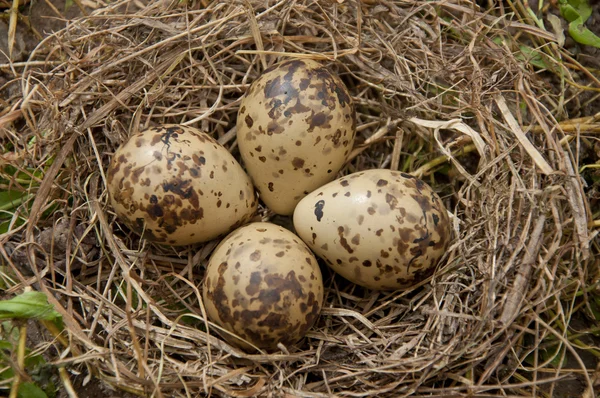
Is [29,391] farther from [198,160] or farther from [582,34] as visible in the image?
[582,34]

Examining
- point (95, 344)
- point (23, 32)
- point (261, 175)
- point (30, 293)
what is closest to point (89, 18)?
point (23, 32)

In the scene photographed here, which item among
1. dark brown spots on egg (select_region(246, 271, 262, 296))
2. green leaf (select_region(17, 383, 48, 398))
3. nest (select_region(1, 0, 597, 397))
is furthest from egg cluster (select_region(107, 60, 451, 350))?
green leaf (select_region(17, 383, 48, 398))

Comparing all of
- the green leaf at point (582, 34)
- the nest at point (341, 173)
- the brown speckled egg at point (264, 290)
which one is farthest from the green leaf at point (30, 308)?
the green leaf at point (582, 34)

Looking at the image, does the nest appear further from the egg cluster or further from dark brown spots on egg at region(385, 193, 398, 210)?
dark brown spots on egg at region(385, 193, 398, 210)

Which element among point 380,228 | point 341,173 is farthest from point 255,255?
point 341,173

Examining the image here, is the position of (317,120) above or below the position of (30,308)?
above

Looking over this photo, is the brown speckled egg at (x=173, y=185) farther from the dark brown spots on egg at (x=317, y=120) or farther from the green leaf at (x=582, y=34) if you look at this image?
the green leaf at (x=582, y=34)

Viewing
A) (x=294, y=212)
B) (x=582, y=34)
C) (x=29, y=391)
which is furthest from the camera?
(x=582, y=34)
